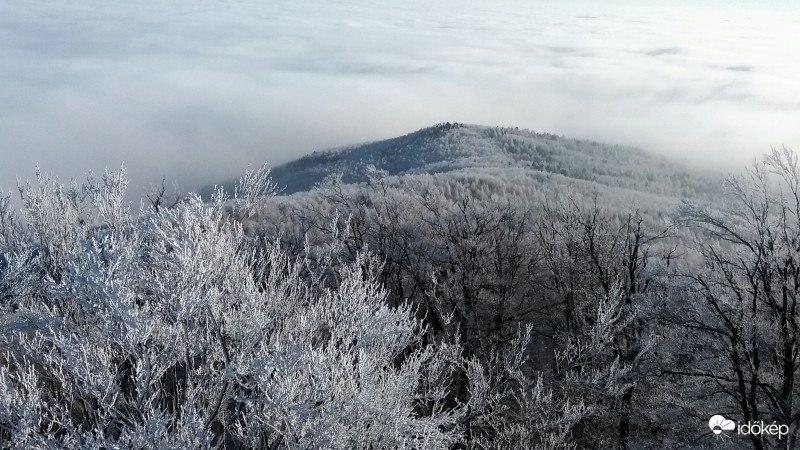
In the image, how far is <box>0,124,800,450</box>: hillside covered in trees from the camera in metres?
7.76

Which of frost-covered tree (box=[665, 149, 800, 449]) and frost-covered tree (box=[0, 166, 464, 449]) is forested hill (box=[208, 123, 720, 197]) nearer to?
frost-covered tree (box=[665, 149, 800, 449])

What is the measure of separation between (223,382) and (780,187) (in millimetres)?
12718

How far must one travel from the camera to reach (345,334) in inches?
376

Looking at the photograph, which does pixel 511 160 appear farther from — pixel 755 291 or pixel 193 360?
pixel 193 360

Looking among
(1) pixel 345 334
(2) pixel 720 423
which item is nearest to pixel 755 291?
(2) pixel 720 423

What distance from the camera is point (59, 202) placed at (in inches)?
535
